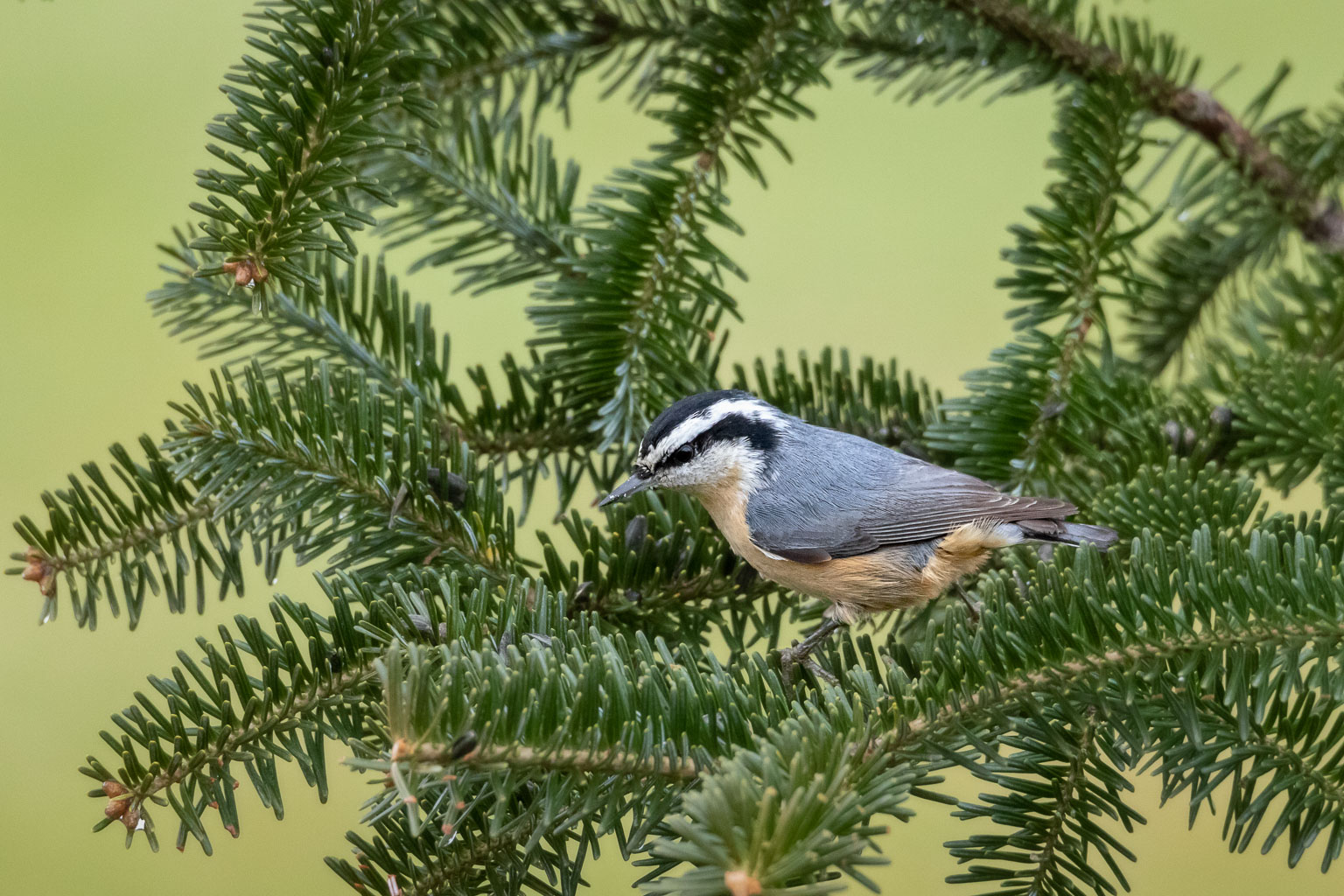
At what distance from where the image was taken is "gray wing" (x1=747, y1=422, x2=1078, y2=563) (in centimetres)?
123

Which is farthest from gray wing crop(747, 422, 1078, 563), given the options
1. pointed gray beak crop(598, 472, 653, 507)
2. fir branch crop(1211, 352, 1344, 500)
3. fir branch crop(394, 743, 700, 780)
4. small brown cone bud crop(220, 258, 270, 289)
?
small brown cone bud crop(220, 258, 270, 289)

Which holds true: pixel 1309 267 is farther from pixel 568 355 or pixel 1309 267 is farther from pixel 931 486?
pixel 568 355

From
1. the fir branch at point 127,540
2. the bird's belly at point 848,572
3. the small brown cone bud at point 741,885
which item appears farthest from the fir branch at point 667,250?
the small brown cone bud at point 741,885

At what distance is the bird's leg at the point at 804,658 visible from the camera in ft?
3.14

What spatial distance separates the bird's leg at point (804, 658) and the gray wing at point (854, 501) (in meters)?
0.13

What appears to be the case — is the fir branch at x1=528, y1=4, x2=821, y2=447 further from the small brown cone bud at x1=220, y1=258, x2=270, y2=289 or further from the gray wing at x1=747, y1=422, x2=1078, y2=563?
the small brown cone bud at x1=220, y1=258, x2=270, y2=289

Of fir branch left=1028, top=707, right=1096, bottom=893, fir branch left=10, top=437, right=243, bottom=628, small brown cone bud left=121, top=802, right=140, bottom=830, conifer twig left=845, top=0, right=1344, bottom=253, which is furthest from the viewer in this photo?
conifer twig left=845, top=0, right=1344, bottom=253

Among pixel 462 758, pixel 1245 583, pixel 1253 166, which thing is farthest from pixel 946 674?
pixel 1253 166

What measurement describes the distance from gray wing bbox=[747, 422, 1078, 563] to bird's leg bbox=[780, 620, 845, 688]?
0.43ft

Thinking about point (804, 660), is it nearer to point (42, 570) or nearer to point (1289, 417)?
point (1289, 417)

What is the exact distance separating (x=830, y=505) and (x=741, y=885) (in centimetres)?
88

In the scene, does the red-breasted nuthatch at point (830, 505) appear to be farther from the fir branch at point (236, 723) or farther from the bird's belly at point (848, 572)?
the fir branch at point (236, 723)

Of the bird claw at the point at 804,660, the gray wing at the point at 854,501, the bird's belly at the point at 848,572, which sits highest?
the gray wing at the point at 854,501

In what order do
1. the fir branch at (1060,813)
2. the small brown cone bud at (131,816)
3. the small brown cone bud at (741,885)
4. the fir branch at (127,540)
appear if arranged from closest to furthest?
the small brown cone bud at (741,885) < the small brown cone bud at (131,816) < the fir branch at (1060,813) < the fir branch at (127,540)
